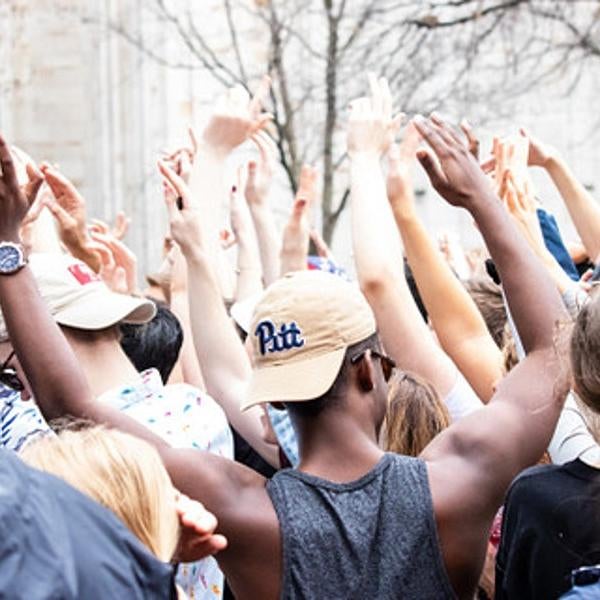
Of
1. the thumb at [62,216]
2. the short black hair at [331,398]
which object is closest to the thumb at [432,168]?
the short black hair at [331,398]

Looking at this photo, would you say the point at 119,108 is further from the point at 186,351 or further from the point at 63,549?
the point at 63,549

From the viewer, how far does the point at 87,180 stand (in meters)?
21.3

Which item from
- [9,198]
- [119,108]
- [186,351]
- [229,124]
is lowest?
[119,108]

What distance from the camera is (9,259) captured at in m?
3.80

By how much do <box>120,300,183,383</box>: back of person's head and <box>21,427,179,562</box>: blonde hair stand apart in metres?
2.83

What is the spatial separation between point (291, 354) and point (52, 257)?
163 cm

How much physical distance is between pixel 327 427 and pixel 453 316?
1615 millimetres

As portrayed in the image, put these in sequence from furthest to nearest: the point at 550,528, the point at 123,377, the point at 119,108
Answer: the point at 119,108, the point at 123,377, the point at 550,528

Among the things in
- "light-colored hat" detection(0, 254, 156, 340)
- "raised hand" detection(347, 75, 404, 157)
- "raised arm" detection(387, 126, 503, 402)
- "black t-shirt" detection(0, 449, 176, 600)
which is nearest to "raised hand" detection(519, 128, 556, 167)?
"raised hand" detection(347, 75, 404, 157)

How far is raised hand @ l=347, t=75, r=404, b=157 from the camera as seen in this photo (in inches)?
207

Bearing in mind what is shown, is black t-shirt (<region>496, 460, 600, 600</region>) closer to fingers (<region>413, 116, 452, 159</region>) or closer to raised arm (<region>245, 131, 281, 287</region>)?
fingers (<region>413, 116, 452, 159</region>)

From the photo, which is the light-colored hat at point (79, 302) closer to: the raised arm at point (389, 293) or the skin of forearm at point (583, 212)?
the raised arm at point (389, 293)

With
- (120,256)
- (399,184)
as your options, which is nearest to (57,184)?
(120,256)

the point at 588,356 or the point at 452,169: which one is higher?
the point at 452,169
